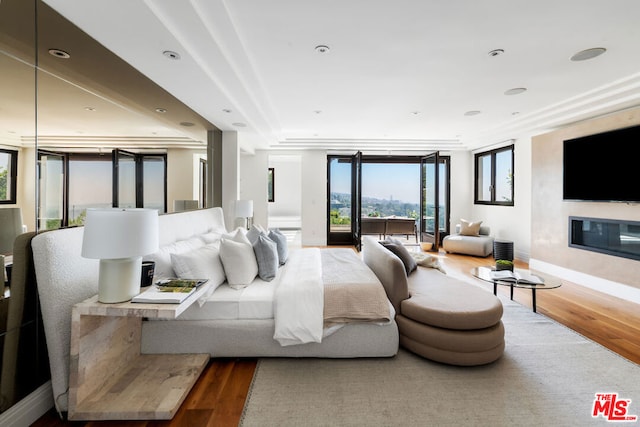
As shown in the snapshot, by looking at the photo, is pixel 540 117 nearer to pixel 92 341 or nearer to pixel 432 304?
pixel 432 304

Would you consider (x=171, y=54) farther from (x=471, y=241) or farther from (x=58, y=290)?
(x=471, y=241)

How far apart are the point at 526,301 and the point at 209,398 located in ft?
11.7

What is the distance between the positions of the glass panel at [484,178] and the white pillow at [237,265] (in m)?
6.50

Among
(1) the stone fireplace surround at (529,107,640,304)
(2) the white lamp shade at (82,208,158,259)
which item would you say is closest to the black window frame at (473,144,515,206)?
(1) the stone fireplace surround at (529,107,640,304)

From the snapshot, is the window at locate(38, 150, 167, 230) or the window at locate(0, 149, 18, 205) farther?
the window at locate(38, 150, 167, 230)

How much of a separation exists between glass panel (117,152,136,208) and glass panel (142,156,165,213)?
13 centimetres

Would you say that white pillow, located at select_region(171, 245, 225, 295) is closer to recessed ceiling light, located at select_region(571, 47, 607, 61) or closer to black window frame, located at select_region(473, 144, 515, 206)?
recessed ceiling light, located at select_region(571, 47, 607, 61)

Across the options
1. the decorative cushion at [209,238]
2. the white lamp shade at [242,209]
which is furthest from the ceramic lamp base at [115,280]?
the white lamp shade at [242,209]

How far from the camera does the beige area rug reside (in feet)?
5.38

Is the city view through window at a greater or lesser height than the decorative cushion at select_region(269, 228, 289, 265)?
greater

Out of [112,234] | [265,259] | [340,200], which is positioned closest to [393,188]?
[340,200]

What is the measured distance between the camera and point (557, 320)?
9.61 feet

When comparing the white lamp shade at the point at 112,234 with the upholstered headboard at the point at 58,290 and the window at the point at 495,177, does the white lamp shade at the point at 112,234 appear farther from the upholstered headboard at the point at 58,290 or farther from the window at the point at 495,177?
the window at the point at 495,177

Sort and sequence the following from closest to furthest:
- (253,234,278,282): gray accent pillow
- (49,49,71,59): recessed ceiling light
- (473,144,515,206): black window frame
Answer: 1. (49,49,71,59): recessed ceiling light
2. (253,234,278,282): gray accent pillow
3. (473,144,515,206): black window frame
